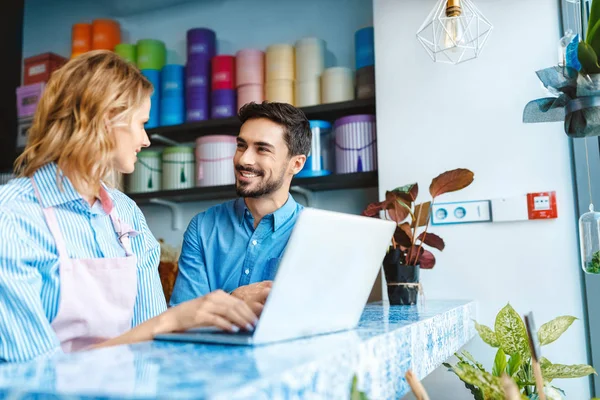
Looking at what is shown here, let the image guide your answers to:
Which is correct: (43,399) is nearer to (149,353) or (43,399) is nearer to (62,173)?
(149,353)

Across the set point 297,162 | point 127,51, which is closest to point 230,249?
point 297,162

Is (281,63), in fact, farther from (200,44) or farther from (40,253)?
(40,253)

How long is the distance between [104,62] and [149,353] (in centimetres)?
68

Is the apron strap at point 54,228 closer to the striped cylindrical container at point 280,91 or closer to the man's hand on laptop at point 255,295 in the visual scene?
the man's hand on laptop at point 255,295

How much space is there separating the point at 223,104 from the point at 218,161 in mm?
272

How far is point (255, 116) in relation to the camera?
2.14 metres

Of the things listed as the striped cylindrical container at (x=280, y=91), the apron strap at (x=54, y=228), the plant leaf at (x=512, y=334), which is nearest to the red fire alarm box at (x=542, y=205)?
the plant leaf at (x=512, y=334)

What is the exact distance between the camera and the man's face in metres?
2.02

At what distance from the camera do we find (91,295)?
1.15 meters

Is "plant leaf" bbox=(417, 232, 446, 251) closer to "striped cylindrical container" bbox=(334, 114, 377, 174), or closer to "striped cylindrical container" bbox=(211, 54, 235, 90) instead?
"striped cylindrical container" bbox=(334, 114, 377, 174)

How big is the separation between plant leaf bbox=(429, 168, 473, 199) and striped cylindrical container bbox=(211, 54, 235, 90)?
1290 millimetres

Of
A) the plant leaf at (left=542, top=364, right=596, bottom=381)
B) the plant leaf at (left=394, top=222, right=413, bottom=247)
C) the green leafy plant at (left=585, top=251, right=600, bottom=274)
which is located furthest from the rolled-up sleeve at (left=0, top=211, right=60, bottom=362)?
the green leafy plant at (left=585, top=251, right=600, bottom=274)

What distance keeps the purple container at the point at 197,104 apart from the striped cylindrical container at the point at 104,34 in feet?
1.99

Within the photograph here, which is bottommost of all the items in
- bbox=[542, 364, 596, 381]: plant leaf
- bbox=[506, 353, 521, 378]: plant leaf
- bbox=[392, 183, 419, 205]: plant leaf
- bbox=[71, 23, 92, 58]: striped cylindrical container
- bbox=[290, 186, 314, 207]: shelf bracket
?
bbox=[542, 364, 596, 381]: plant leaf
